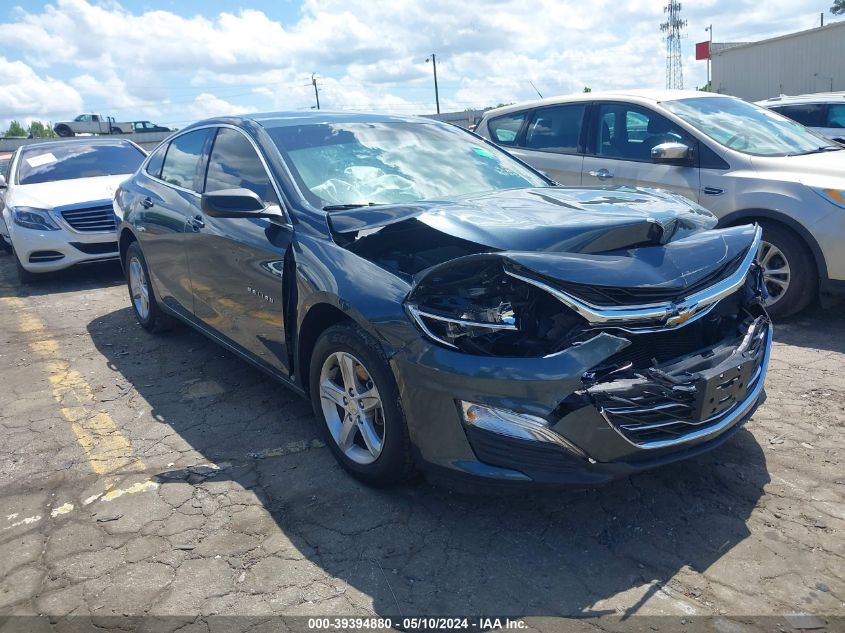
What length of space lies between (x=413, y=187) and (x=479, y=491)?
1.76 metres

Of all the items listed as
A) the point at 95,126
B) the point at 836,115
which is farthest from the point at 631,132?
the point at 95,126

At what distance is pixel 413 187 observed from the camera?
3889 mm

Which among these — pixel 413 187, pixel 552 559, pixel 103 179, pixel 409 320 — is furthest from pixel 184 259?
pixel 103 179

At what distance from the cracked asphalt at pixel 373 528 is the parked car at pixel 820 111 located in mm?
7188

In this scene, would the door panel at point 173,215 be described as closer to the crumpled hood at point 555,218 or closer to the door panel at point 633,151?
the crumpled hood at point 555,218

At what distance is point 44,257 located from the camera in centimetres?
847

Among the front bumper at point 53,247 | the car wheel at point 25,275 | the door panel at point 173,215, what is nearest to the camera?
the door panel at point 173,215

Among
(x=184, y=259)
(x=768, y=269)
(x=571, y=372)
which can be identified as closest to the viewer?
(x=571, y=372)

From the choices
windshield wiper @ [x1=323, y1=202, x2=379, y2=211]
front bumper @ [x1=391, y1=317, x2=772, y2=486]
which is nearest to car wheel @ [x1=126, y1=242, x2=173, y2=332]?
windshield wiper @ [x1=323, y1=202, x2=379, y2=211]

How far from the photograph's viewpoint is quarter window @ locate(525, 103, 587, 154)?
6.95 meters

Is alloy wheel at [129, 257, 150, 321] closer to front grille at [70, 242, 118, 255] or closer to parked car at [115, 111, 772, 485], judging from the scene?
parked car at [115, 111, 772, 485]

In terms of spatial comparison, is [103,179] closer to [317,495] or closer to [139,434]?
[139,434]

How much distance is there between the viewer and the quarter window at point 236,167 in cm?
399

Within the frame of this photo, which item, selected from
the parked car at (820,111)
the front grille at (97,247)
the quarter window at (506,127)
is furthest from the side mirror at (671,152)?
the front grille at (97,247)
